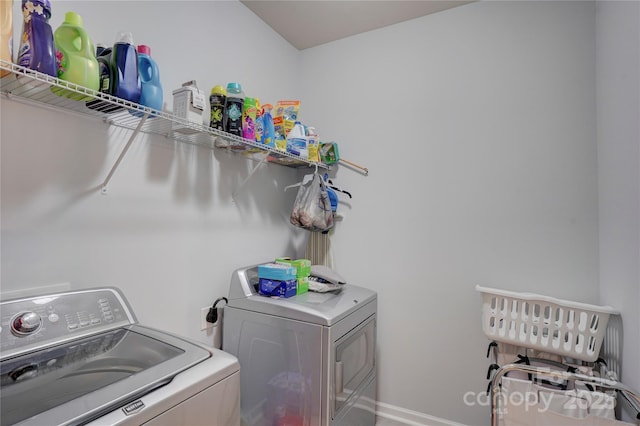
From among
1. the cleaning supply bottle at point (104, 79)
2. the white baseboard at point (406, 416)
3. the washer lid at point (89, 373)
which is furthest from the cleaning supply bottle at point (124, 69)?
the white baseboard at point (406, 416)

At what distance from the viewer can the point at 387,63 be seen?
2.23 m

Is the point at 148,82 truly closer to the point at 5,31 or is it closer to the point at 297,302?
the point at 5,31

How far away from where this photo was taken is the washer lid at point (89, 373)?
0.70 metres

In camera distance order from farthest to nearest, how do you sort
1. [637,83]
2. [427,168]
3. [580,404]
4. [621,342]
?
[427,168], [621,342], [580,404], [637,83]

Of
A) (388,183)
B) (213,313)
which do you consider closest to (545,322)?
(388,183)

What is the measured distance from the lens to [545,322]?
1.59 meters

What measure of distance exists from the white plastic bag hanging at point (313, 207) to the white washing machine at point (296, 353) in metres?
0.44

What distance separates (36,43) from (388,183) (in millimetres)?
1834

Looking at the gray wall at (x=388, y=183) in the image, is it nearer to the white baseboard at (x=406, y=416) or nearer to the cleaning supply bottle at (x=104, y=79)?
the white baseboard at (x=406, y=416)

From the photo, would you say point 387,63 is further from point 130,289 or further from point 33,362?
point 33,362

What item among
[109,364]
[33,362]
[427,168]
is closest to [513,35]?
[427,168]

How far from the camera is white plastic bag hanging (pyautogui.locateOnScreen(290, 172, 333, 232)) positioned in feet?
6.53

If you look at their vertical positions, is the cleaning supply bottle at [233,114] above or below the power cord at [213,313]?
above

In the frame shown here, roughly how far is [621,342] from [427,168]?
127 cm
